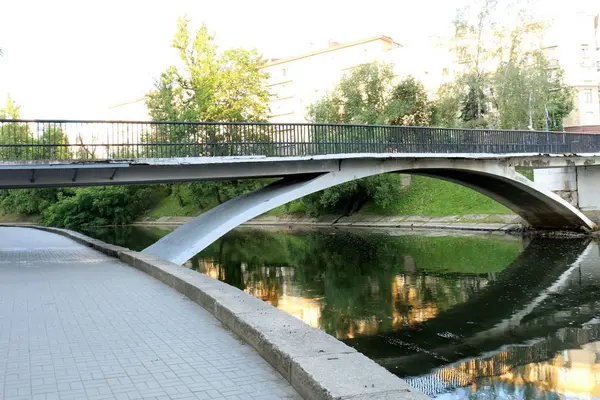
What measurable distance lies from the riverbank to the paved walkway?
25790 millimetres

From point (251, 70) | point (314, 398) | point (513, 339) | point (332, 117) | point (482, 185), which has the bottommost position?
point (513, 339)

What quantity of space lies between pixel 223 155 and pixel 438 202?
25.5 m

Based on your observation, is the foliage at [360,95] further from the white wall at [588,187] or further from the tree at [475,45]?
the white wall at [588,187]

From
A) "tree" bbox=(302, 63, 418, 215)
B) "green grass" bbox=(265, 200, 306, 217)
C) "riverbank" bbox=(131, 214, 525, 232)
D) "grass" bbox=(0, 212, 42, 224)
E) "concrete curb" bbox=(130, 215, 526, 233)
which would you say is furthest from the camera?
"grass" bbox=(0, 212, 42, 224)

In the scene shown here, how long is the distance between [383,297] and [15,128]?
31.6 ft

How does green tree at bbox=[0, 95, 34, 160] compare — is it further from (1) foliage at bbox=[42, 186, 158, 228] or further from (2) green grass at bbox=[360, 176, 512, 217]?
(1) foliage at bbox=[42, 186, 158, 228]

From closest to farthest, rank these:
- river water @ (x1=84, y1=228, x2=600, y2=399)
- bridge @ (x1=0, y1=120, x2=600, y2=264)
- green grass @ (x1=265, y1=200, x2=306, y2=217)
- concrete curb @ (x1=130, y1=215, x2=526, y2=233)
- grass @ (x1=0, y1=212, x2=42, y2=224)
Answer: river water @ (x1=84, y1=228, x2=600, y2=399)
bridge @ (x1=0, y1=120, x2=600, y2=264)
concrete curb @ (x1=130, y1=215, x2=526, y2=233)
green grass @ (x1=265, y1=200, x2=306, y2=217)
grass @ (x1=0, y1=212, x2=42, y2=224)

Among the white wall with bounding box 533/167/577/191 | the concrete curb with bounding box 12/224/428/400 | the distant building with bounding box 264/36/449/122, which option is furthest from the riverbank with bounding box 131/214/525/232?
the concrete curb with bounding box 12/224/428/400

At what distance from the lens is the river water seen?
25.4ft

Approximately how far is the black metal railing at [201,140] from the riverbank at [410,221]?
39.6ft

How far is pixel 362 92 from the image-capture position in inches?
1505

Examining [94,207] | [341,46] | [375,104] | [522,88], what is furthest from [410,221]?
[94,207]

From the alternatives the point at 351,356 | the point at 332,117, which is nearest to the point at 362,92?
the point at 332,117

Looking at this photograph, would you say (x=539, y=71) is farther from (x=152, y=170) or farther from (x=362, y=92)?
(x=152, y=170)
